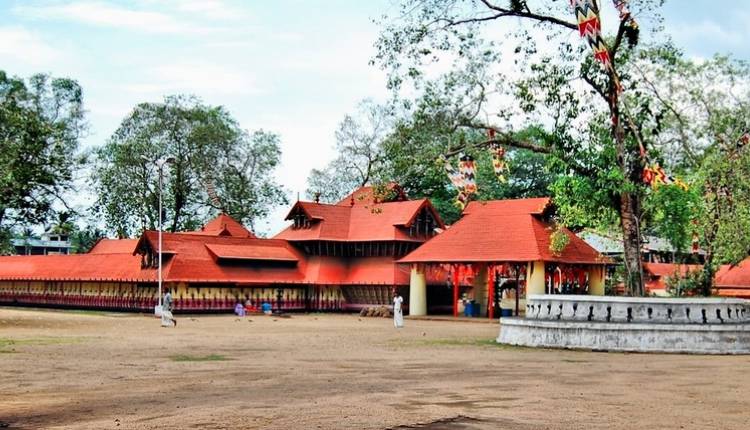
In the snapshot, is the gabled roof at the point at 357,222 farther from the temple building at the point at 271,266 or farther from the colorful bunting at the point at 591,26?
the colorful bunting at the point at 591,26

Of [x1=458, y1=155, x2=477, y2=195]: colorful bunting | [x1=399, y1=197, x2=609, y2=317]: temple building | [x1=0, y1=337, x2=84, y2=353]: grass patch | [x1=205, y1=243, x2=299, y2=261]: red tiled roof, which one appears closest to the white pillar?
[x1=399, y1=197, x2=609, y2=317]: temple building

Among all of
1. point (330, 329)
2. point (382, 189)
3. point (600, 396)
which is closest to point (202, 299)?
point (330, 329)

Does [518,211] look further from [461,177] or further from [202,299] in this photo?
[202,299]

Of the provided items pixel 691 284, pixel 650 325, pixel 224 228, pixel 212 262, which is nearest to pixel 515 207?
pixel 691 284

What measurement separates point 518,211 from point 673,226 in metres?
18.2

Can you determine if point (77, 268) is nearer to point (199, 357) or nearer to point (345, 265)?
Result: point (345, 265)

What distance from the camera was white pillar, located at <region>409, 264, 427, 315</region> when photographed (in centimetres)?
4538

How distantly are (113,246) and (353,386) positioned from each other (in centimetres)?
4670

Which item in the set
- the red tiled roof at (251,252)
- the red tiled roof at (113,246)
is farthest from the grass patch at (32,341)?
the red tiled roof at (113,246)

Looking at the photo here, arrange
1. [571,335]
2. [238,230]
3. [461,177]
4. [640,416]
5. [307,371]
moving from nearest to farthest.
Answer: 1. [640,416]
2. [307,371]
3. [571,335]
4. [461,177]
5. [238,230]

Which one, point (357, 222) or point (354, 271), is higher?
point (357, 222)

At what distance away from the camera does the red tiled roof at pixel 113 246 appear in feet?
185

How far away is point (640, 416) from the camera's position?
36.2 feet

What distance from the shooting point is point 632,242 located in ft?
79.5
